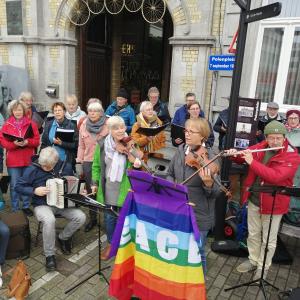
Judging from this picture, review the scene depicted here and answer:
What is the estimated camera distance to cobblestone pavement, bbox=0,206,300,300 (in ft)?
11.4

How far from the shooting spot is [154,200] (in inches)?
107

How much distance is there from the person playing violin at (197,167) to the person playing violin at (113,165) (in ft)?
2.00

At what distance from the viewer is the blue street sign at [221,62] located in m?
6.29

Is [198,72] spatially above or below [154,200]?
above

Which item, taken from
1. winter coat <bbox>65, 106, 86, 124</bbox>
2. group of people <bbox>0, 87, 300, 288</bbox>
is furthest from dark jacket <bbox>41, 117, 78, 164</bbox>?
winter coat <bbox>65, 106, 86, 124</bbox>

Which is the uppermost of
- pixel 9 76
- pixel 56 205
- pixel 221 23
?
pixel 221 23

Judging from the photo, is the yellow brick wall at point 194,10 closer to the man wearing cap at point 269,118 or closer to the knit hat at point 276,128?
the man wearing cap at point 269,118

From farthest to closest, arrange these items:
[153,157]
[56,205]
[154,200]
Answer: [153,157] < [56,205] < [154,200]

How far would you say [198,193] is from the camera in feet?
9.95

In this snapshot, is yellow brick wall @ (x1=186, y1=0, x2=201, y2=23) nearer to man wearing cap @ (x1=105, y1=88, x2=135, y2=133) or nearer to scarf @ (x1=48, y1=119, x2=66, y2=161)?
man wearing cap @ (x1=105, y1=88, x2=135, y2=133)

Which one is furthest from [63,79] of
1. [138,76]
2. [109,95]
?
[138,76]

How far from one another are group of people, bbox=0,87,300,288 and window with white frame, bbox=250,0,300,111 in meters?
2.05

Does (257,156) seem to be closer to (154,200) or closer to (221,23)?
(154,200)

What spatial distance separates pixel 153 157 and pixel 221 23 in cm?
321
